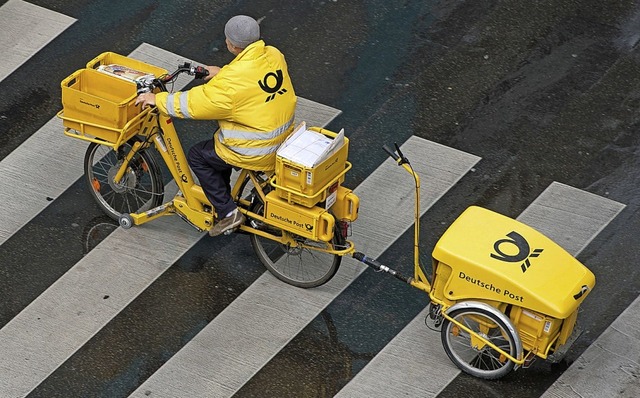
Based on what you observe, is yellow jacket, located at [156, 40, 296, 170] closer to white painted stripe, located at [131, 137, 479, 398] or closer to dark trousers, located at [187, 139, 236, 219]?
dark trousers, located at [187, 139, 236, 219]

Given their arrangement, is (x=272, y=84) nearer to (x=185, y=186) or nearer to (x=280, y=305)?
(x=185, y=186)

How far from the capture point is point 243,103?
8664mm

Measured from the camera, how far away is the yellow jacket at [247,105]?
8.60 m

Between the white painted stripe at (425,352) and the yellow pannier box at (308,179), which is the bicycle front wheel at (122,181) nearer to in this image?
the yellow pannier box at (308,179)

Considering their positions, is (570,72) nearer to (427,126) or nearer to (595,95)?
(595,95)

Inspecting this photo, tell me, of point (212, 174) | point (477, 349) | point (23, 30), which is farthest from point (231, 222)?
point (23, 30)

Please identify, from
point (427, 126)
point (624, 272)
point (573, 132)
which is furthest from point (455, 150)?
point (624, 272)

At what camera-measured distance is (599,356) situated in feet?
29.2

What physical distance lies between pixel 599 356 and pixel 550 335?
0.77 m

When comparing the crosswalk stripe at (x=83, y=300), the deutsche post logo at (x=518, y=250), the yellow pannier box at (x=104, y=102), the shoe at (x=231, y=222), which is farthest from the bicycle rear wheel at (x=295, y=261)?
the deutsche post logo at (x=518, y=250)

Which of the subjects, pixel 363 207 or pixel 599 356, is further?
pixel 363 207

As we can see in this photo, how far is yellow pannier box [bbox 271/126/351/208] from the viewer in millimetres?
8656

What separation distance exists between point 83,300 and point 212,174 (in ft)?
4.66

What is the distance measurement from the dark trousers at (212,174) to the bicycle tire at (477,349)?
1.97 meters
